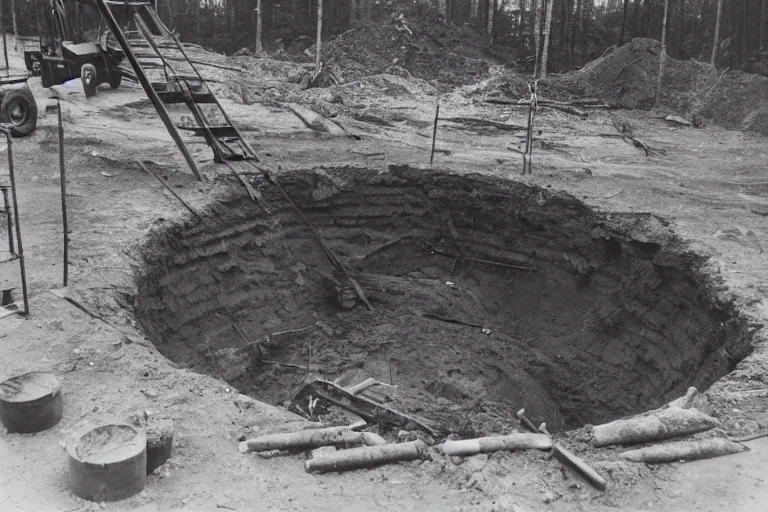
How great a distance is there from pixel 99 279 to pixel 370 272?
5226 millimetres

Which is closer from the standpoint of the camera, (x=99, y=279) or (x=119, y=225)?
(x=99, y=279)

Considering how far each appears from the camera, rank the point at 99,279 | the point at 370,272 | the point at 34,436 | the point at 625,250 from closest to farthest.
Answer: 1. the point at 34,436
2. the point at 99,279
3. the point at 625,250
4. the point at 370,272

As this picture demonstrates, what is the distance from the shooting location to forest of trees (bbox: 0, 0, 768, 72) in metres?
23.7

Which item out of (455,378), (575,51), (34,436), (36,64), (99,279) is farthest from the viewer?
(575,51)

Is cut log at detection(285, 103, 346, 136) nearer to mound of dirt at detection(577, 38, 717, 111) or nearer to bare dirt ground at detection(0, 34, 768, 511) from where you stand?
bare dirt ground at detection(0, 34, 768, 511)

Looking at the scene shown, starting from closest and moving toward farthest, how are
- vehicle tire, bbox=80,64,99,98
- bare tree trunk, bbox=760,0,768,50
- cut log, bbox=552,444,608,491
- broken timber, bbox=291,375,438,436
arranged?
cut log, bbox=552,444,608,491 → broken timber, bbox=291,375,438,436 → vehicle tire, bbox=80,64,99,98 → bare tree trunk, bbox=760,0,768,50

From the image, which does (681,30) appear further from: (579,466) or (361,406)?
(579,466)

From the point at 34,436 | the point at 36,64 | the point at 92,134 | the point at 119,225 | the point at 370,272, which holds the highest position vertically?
the point at 36,64

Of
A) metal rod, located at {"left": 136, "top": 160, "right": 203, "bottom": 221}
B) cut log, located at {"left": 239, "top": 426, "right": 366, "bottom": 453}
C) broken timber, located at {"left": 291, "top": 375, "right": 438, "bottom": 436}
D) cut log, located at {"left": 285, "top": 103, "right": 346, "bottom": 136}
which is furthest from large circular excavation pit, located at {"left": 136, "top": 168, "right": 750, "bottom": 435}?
cut log, located at {"left": 285, "top": 103, "right": 346, "bottom": 136}

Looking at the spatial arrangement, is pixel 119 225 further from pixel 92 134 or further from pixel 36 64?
pixel 36 64

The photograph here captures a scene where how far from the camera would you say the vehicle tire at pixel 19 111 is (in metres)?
10.8

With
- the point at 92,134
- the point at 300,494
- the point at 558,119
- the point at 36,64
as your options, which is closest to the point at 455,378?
the point at 300,494

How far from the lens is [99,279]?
639 centimetres

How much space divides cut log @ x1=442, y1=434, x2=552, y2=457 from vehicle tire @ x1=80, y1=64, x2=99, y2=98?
37.7 feet
